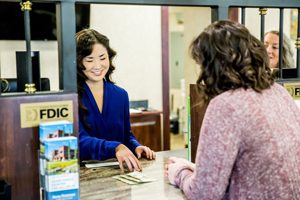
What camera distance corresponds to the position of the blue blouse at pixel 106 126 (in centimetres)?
191

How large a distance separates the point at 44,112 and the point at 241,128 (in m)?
0.63

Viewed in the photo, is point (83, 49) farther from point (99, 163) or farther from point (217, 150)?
point (217, 150)

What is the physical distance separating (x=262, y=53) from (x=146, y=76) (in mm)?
3433

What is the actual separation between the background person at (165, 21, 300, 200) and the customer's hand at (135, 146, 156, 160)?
0.69 metres

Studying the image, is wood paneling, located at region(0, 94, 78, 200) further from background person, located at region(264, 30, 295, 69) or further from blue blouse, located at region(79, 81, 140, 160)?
background person, located at region(264, 30, 295, 69)

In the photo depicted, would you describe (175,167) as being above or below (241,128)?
below

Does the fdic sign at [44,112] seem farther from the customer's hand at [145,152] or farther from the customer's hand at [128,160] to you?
the customer's hand at [145,152]

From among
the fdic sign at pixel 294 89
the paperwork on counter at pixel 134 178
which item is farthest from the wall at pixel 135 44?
the paperwork on counter at pixel 134 178

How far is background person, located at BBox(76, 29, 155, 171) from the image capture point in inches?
75.7

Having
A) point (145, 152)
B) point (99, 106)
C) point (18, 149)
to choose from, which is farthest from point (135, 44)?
point (18, 149)

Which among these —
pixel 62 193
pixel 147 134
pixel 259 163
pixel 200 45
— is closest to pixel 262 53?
pixel 200 45

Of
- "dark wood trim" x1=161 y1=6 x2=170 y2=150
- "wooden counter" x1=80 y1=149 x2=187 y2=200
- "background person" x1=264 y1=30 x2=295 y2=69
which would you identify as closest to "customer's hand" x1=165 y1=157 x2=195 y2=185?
"wooden counter" x1=80 y1=149 x2=187 y2=200

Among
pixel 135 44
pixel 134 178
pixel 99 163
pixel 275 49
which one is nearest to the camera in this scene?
pixel 134 178

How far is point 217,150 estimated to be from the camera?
48.3 inches
